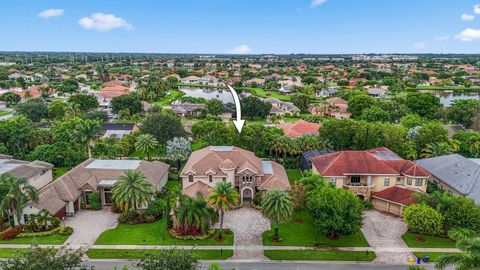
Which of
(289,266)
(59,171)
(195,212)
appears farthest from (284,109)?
(289,266)

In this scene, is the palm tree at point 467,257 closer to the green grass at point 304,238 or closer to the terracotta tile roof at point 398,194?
the green grass at point 304,238

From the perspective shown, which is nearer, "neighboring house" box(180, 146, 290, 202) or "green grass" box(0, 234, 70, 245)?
"green grass" box(0, 234, 70, 245)

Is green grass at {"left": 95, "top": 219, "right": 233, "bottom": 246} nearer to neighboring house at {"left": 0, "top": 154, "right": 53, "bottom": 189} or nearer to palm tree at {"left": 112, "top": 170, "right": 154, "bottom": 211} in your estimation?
palm tree at {"left": 112, "top": 170, "right": 154, "bottom": 211}

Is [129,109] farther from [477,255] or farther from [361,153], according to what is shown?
[477,255]

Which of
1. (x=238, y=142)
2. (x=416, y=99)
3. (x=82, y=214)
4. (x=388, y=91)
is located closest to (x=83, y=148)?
(x=82, y=214)

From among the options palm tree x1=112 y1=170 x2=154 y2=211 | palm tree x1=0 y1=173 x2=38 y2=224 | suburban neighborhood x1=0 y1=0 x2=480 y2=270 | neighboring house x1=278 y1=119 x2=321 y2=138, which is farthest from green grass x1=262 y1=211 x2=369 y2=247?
neighboring house x1=278 y1=119 x2=321 y2=138

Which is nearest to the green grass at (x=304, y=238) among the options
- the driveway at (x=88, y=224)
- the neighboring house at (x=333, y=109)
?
the driveway at (x=88, y=224)
